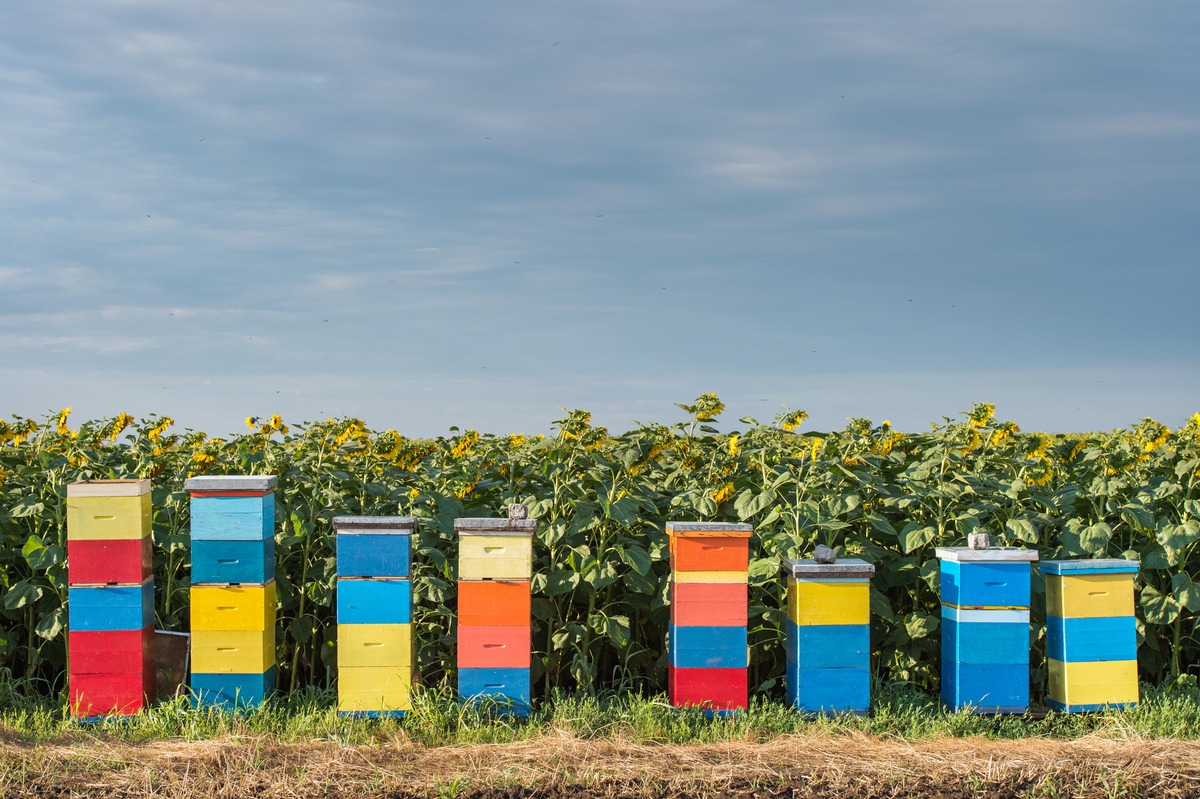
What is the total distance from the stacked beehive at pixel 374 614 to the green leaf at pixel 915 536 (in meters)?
2.74

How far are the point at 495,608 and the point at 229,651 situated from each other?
4.84 ft

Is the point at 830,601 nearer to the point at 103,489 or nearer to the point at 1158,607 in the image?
the point at 1158,607

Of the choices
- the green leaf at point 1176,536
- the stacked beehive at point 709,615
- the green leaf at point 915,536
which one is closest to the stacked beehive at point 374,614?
the stacked beehive at point 709,615

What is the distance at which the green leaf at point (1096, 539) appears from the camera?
617cm

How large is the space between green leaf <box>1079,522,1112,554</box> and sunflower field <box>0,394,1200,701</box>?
0.5 inches

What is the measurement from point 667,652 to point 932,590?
1.60m

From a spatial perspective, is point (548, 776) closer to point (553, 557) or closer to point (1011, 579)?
point (553, 557)

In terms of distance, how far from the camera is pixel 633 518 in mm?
5754

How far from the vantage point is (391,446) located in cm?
641

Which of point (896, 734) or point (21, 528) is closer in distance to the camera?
point (896, 734)

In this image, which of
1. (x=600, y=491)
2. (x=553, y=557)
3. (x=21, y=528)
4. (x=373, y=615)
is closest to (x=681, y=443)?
(x=600, y=491)

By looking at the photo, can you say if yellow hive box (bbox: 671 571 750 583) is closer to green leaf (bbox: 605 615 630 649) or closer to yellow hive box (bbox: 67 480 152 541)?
green leaf (bbox: 605 615 630 649)

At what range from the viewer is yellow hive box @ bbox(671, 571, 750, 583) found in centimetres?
557

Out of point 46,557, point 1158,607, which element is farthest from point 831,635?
point 46,557
